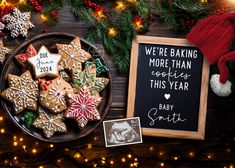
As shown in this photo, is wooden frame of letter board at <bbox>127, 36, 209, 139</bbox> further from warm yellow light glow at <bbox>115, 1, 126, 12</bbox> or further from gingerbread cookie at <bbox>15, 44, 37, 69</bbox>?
gingerbread cookie at <bbox>15, 44, 37, 69</bbox>

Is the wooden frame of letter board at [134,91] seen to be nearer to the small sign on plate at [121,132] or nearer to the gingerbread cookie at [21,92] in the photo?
the small sign on plate at [121,132]

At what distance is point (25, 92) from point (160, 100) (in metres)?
0.57

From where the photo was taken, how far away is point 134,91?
6.14 feet

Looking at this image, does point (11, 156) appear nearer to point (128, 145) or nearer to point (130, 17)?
point (128, 145)

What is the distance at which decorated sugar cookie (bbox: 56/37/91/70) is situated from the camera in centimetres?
180

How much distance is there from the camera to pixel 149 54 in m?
1.88

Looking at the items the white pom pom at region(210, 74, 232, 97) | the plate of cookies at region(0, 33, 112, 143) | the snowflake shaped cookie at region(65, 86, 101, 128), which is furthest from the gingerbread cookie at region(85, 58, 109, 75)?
the white pom pom at region(210, 74, 232, 97)

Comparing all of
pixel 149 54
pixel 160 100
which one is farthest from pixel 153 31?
pixel 160 100

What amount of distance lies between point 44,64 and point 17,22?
213 millimetres

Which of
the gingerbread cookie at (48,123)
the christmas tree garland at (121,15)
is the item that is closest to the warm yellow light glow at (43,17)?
the christmas tree garland at (121,15)

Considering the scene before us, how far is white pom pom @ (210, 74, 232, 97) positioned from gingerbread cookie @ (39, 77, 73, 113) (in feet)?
1.97

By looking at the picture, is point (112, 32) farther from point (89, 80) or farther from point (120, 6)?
point (89, 80)

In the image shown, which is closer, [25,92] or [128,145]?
[25,92]

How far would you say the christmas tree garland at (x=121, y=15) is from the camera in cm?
185
